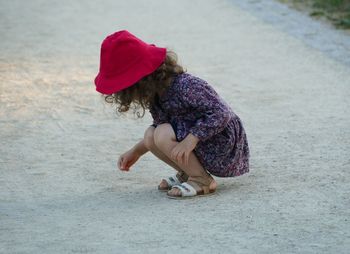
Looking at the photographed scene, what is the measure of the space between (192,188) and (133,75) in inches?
26.2

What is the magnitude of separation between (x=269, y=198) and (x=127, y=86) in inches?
35.4

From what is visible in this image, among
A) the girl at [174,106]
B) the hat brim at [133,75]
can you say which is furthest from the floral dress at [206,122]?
the hat brim at [133,75]

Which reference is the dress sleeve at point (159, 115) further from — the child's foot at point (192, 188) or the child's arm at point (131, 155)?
the child's foot at point (192, 188)

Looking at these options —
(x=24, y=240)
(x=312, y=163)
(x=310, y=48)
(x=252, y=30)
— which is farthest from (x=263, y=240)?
(x=252, y=30)

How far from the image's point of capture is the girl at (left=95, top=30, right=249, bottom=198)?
181 inches

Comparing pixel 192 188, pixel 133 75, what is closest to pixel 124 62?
pixel 133 75

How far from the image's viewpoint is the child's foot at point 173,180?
4953mm

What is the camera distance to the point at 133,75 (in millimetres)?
4570

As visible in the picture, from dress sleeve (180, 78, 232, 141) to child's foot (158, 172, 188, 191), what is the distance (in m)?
0.41

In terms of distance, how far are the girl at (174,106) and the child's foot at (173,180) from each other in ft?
0.44

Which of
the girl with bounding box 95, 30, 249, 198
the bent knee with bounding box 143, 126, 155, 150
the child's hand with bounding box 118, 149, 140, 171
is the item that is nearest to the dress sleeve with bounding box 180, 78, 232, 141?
the girl with bounding box 95, 30, 249, 198

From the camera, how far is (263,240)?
397cm

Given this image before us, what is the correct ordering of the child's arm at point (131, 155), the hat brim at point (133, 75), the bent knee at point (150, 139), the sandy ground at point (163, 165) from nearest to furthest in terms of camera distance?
the sandy ground at point (163, 165) < the hat brim at point (133, 75) < the bent knee at point (150, 139) < the child's arm at point (131, 155)

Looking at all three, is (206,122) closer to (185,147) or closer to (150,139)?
(185,147)
